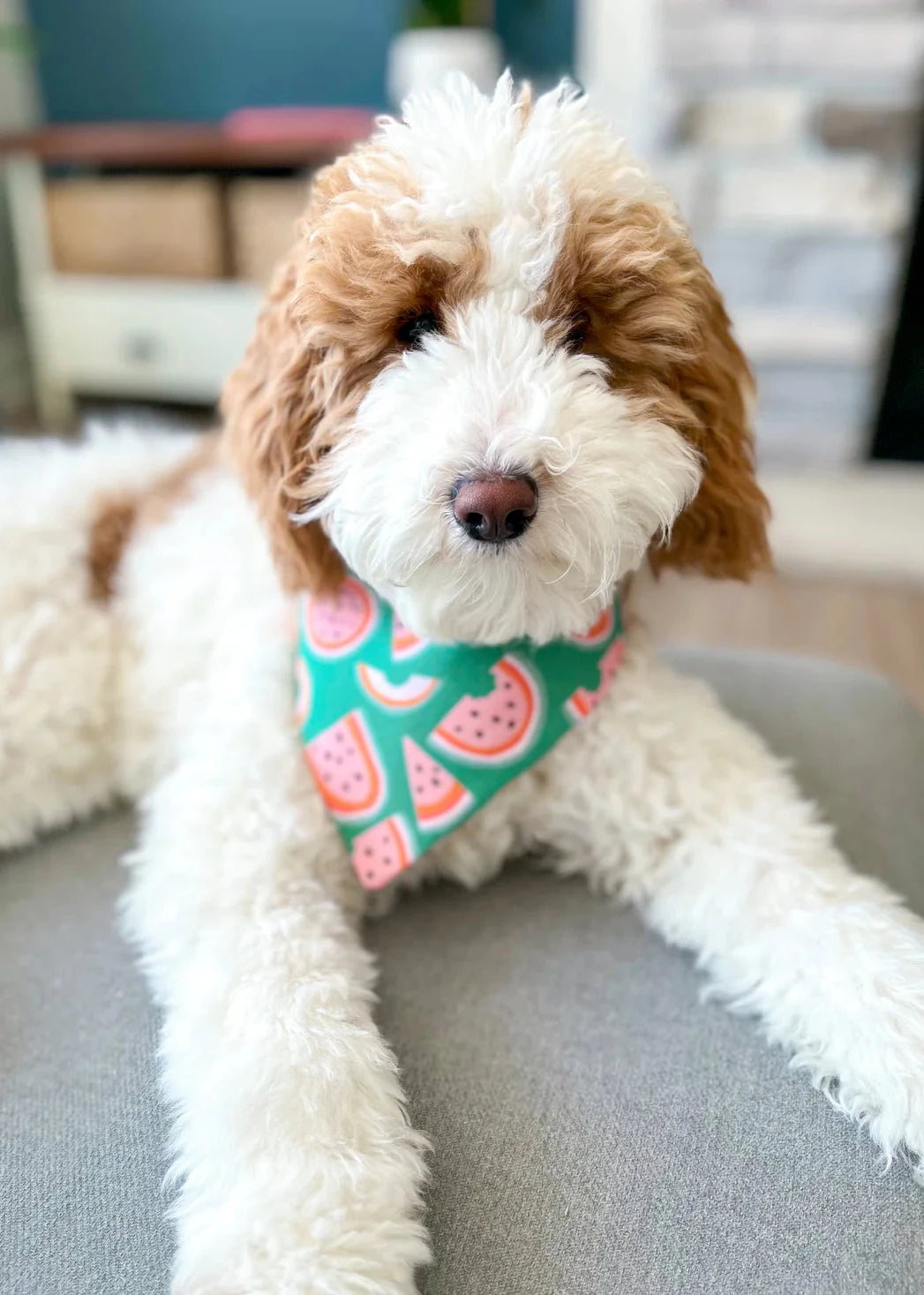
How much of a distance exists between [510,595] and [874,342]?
7.41 ft

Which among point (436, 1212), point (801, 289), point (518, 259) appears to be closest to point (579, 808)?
point (436, 1212)

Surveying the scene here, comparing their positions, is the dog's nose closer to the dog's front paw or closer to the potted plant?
the dog's front paw

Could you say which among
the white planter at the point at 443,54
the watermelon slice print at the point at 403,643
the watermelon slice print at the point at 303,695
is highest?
the white planter at the point at 443,54

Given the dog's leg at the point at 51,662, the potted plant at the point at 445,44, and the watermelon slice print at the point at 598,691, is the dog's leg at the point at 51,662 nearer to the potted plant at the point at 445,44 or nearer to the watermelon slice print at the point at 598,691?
the watermelon slice print at the point at 598,691

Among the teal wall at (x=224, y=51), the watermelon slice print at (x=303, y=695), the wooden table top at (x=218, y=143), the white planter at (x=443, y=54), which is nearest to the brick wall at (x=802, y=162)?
the white planter at (x=443, y=54)

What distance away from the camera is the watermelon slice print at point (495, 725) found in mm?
934

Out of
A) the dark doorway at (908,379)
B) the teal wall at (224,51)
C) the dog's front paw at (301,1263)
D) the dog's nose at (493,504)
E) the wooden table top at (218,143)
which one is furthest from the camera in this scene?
the teal wall at (224,51)

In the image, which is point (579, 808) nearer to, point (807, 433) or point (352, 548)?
point (352, 548)

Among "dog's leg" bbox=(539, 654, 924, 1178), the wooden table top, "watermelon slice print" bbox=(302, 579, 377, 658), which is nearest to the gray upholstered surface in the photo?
"dog's leg" bbox=(539, 654, 924, 1178)

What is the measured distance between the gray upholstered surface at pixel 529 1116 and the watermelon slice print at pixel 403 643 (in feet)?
0.82

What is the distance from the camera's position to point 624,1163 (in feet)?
2.41

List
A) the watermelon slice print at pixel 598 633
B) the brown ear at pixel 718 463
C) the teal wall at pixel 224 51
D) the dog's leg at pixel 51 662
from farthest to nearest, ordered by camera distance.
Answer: the teal wall at pixel 224 51, the dog's leg at pixel 51 662, the watermelon slice print at pixel 598 633, the brown ear at pixel 718 463

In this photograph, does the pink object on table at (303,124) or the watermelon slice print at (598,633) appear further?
the pink object on table at (303,124)

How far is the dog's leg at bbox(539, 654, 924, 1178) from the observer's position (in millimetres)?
760
